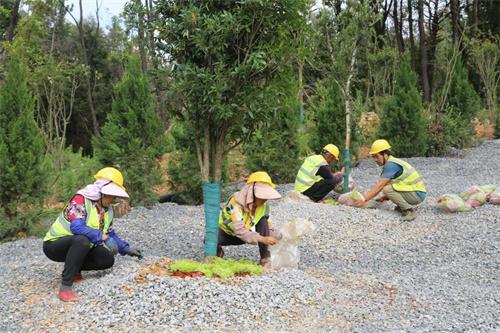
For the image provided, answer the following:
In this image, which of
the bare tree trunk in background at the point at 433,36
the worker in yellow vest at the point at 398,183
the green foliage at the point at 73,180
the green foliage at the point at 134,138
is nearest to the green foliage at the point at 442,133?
the worker in yellow vest at the point at 398,183

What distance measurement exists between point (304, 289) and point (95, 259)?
1.70 m

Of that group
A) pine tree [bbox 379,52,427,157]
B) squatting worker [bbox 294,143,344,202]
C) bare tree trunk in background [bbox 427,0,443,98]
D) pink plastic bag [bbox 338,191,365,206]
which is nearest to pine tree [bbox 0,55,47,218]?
squatting worker [bbox 294,143,344,202]

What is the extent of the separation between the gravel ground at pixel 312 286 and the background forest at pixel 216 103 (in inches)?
47.3

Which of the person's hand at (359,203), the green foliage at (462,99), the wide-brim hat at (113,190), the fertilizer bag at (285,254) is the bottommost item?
the fertilizer bag at (285,254)

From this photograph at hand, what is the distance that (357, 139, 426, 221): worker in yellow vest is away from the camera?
281 inches

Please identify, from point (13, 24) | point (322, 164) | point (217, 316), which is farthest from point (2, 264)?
point (13, 24)

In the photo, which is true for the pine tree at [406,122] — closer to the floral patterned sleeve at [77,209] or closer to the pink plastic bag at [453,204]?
the pink plastic bag at [453,204]

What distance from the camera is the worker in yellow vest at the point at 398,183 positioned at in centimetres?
714

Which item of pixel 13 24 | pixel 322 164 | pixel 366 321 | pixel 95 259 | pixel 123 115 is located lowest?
pixel 366 321

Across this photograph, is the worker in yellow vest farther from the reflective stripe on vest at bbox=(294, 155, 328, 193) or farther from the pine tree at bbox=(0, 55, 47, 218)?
the pine tree at bbox=(0, 55, 47, 218)

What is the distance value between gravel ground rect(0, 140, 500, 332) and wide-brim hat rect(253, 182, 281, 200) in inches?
26.0

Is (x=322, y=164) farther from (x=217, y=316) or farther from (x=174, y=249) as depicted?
(x=217, y=316)

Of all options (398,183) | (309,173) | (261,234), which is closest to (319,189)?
(309,173)

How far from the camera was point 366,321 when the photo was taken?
3.94 metres
